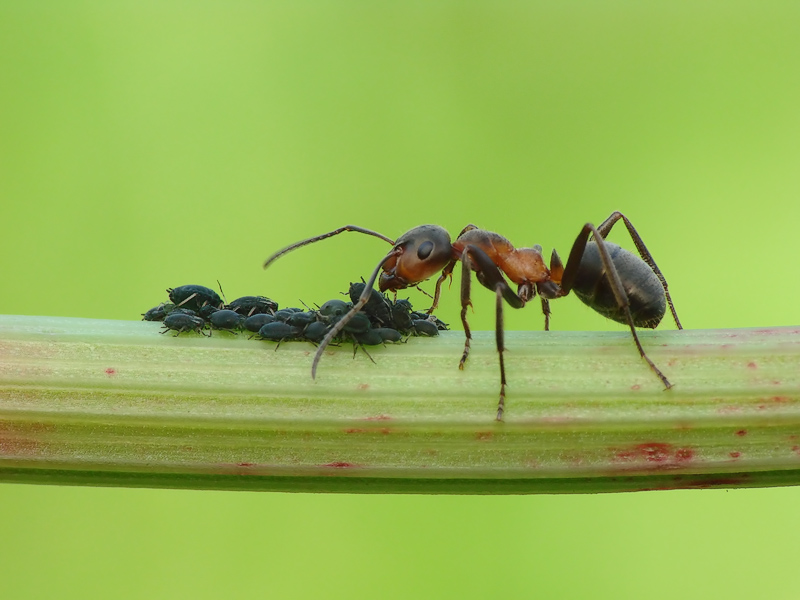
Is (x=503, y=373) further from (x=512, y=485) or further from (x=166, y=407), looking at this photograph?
(x=166, y=407)

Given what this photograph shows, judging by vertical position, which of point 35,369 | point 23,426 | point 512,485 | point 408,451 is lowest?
point 512,485

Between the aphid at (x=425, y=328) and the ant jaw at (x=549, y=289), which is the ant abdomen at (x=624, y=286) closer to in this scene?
the ant jaw at (x=549, y=289)

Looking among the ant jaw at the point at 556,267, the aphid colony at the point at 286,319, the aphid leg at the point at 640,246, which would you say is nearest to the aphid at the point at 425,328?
the aphid colony at the point at 286,319

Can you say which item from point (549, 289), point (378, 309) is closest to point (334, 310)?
point (378, 309)

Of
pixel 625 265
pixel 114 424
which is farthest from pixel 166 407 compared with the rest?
pixel 625 265

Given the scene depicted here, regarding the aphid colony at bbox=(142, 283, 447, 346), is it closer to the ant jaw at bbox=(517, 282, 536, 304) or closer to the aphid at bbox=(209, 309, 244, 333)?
the aphid at bbox=(209, 309, 244, 333)

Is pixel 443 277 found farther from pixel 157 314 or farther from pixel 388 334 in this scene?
pixel 157 314

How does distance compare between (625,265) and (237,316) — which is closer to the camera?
(237,316)

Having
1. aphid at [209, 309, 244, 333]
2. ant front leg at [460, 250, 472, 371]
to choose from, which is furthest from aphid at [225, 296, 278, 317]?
ant front leg at [460, 250, 472, 371]
